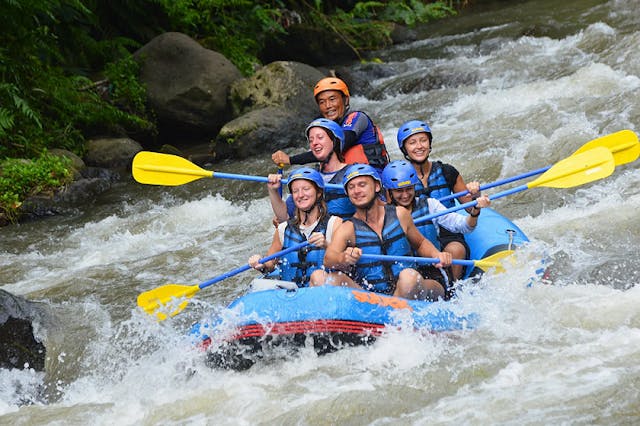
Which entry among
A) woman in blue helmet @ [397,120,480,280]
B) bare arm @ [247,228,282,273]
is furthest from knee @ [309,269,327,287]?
woman in blue helmet @ [397,120,480,280]

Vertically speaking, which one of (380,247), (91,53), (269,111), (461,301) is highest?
(91,53)

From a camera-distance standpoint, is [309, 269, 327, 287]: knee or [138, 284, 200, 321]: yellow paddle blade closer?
Answer: [309, 269, 327, 287]: knee

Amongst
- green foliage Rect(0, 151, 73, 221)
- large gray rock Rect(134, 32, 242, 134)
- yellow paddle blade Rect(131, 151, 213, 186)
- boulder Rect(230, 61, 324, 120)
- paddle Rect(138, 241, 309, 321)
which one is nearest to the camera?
paddle Rect(138, 241, 309, 321)

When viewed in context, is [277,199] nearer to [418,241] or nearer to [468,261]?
[418,241]

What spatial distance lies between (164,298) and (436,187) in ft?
5.89

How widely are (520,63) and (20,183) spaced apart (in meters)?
6.17

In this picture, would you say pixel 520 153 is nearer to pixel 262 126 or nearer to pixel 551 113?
pixel 551 113

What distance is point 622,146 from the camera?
17.3 ft

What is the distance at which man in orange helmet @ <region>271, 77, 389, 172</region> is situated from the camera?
18.6 feet

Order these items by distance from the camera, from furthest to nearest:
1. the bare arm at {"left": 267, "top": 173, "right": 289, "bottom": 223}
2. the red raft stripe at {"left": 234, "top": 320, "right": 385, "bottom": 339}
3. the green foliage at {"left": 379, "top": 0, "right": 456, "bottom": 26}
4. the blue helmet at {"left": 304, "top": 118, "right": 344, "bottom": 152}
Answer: the green foliage at {"left": 379, "top": 0, "right": 456, "bottom": 26}, the bare arm at {"left": 267, "top": 173, "right": 289, "bottom": 223}, the blue helmet at {"left": 304, "top": 118, "right": 344, "bottom": 152}, the red raft stripe at {"left": 234, "top": 320, "right": 385, "bottom": 339}

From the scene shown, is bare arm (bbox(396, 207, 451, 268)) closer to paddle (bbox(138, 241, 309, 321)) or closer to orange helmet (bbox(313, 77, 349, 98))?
paddle (bbox(138, 241, 309, 321))

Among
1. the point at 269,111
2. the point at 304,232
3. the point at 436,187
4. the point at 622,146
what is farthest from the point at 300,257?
the point at 269,111

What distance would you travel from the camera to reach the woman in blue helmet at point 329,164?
5152 mm

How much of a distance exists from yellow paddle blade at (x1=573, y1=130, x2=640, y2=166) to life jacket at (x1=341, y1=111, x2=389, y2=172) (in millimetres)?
1343
